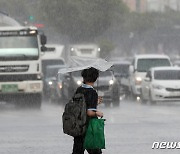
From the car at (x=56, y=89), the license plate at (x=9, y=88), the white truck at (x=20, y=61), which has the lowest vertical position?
the car at (x=56, y=89)

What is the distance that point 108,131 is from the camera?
72.8 ft

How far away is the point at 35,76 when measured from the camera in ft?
107

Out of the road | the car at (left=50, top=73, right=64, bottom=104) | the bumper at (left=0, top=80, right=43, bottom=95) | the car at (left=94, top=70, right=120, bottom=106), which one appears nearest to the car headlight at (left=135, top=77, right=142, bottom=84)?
the car at (left=50, top=73, right=64, bottom=104)

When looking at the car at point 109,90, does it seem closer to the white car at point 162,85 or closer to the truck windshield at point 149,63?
the white car at point 162,85

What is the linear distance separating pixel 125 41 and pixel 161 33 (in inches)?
360

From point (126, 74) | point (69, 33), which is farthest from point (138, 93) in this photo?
point (69, 33)

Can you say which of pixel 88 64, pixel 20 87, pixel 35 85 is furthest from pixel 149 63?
pixel 88 64

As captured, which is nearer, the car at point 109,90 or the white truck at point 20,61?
the white truck at point 20,61

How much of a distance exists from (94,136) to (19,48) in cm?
2082

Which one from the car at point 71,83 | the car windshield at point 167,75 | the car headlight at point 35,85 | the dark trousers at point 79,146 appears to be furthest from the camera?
the car windshield at point 167,75

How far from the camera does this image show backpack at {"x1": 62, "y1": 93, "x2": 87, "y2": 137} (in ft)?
39.1

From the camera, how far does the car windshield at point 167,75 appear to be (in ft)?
117

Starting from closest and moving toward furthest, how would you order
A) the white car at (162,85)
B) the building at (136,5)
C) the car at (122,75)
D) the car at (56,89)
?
the white car at (162,85) → the car at (56,89) → the car at (122,75) → the building at (136,5)

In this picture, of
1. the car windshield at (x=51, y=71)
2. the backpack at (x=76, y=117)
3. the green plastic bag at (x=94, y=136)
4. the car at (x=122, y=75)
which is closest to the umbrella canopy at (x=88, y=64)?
the backpack at (x=76, y=117)
